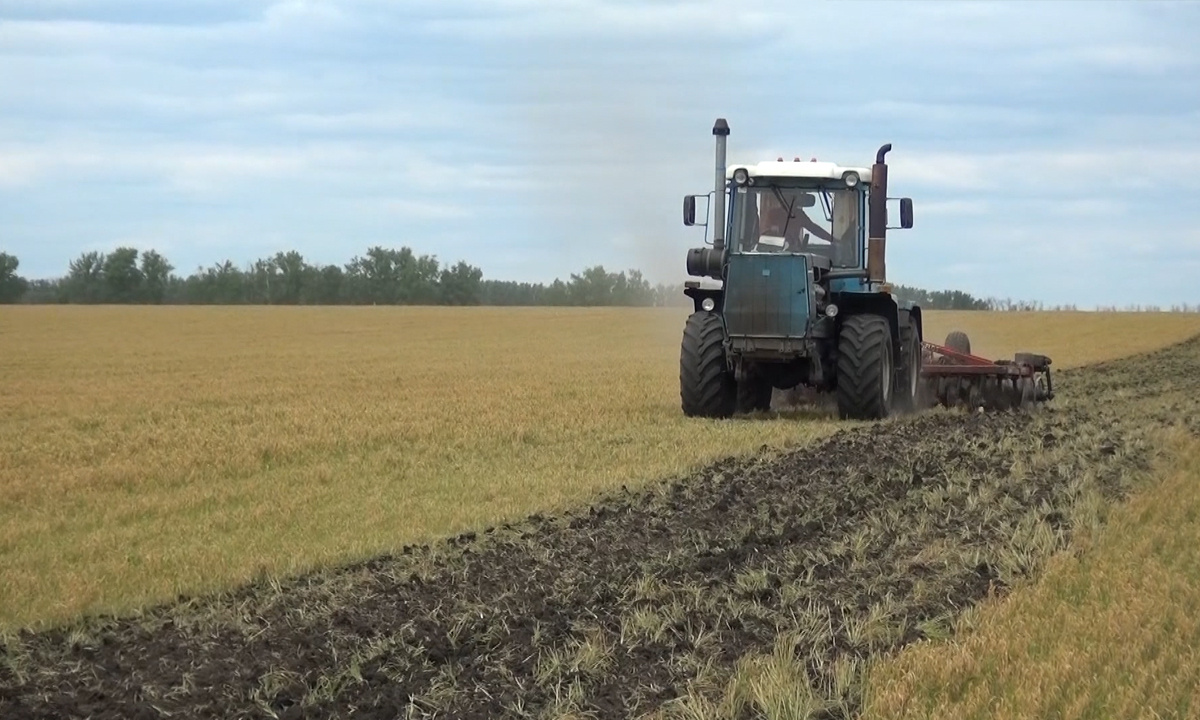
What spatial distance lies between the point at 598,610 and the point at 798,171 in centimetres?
886

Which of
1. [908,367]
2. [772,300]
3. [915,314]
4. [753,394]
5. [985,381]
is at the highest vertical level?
[772,300]

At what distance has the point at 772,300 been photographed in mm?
13461

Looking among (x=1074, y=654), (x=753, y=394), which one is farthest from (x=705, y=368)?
(x=1074, y=654)

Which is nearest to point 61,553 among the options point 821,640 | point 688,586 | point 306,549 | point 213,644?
point 306,549

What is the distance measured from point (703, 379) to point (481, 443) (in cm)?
266

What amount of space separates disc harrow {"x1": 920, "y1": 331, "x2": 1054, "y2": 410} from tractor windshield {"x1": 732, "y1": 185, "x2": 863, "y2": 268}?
6.73 ft

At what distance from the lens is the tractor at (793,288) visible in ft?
44.3

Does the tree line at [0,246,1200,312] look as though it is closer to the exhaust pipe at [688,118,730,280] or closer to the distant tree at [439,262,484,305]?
the distant tree at [439,262,484,305]

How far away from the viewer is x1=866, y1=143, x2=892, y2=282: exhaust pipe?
1397cm

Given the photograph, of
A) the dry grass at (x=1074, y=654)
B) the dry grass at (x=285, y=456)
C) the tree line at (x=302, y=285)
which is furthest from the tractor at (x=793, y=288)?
the tree line at (x=302, y=285)

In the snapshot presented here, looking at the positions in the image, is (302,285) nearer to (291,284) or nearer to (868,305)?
(291,284)

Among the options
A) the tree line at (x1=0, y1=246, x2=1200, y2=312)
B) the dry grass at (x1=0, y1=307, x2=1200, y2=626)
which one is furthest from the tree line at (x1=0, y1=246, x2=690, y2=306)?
the dry grass at (x1=0, y1=307, x2=1200, y2=626)

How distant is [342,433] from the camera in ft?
43.3

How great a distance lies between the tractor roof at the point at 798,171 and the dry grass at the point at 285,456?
96.9 inches
